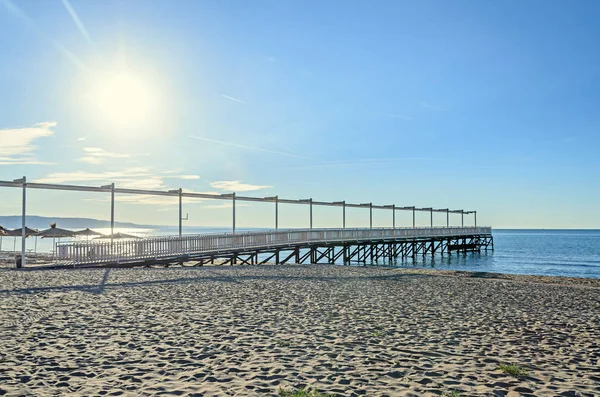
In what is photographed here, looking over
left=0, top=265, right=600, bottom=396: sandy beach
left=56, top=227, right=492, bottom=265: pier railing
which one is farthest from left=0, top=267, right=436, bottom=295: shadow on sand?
left=56, top=227, right=492, bottom=265: pier railing

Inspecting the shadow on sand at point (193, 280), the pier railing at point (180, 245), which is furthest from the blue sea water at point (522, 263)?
the shadow on sand at point (193, 280)

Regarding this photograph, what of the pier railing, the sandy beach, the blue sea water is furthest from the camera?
the blue sea water

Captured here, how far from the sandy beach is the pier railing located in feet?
17.6

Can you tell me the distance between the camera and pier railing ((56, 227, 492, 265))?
1759 centimetres

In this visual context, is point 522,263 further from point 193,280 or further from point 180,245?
point 193,280

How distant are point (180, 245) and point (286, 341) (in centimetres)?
1503

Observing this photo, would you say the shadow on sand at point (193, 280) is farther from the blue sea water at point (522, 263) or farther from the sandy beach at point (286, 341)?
the blue sea water at point (522, 263)

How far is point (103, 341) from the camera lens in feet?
21.6

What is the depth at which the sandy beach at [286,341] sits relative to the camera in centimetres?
500

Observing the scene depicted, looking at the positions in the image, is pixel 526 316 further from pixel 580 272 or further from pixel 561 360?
pixel 580 272

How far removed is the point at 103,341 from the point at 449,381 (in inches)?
186

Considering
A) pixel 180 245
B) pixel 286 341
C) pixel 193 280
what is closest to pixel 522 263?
pixel 180 245

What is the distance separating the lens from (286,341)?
674 cm

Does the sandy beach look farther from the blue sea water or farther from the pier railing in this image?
the blue sea water
